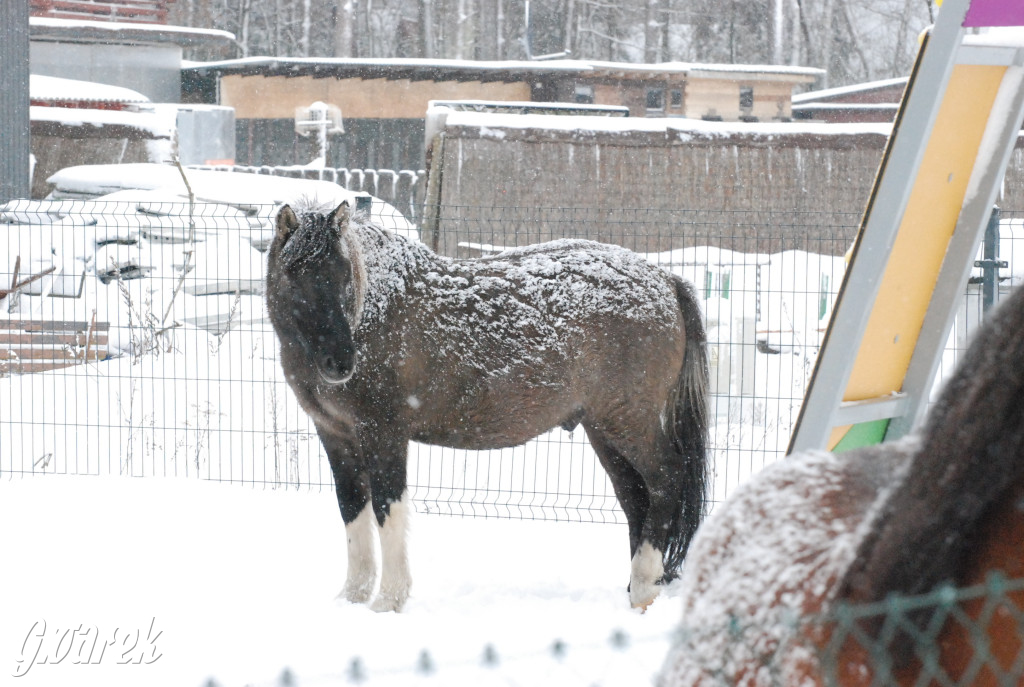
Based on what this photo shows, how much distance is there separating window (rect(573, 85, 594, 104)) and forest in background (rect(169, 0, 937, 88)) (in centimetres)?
1108

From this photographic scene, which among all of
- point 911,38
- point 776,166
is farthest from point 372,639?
point 911,38

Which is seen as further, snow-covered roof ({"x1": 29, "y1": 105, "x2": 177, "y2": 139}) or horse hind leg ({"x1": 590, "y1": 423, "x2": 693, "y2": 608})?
snow-covered roof ({"x1": 29, "y1": 105, "x2": 177, "y2": 139})

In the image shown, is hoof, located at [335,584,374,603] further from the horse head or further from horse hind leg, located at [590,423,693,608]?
horse hind leg, located at [590,423,693,608]

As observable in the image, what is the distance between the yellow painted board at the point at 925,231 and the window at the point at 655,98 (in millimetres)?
19042

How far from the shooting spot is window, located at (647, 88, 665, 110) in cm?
2162

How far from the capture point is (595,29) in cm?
3350

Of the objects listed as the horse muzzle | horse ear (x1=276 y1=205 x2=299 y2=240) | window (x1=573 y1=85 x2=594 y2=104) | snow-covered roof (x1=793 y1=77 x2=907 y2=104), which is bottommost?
the horse muzzle

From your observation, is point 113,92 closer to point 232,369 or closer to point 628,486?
point 232,369

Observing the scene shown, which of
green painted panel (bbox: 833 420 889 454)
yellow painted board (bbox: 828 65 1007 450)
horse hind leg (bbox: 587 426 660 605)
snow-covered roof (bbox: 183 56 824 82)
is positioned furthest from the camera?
snow-covered roof (bbox: 183 56 824 82)

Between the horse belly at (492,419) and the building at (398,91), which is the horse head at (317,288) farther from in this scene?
the building at (398,91)

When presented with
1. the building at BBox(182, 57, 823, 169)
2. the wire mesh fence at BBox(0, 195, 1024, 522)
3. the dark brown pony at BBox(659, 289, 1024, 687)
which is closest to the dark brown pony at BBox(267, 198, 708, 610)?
the wire mesh fence at BBox(0, 195, 1024, 522)

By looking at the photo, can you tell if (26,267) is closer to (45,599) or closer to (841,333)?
(45,599)

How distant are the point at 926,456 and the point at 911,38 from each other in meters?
36.5
